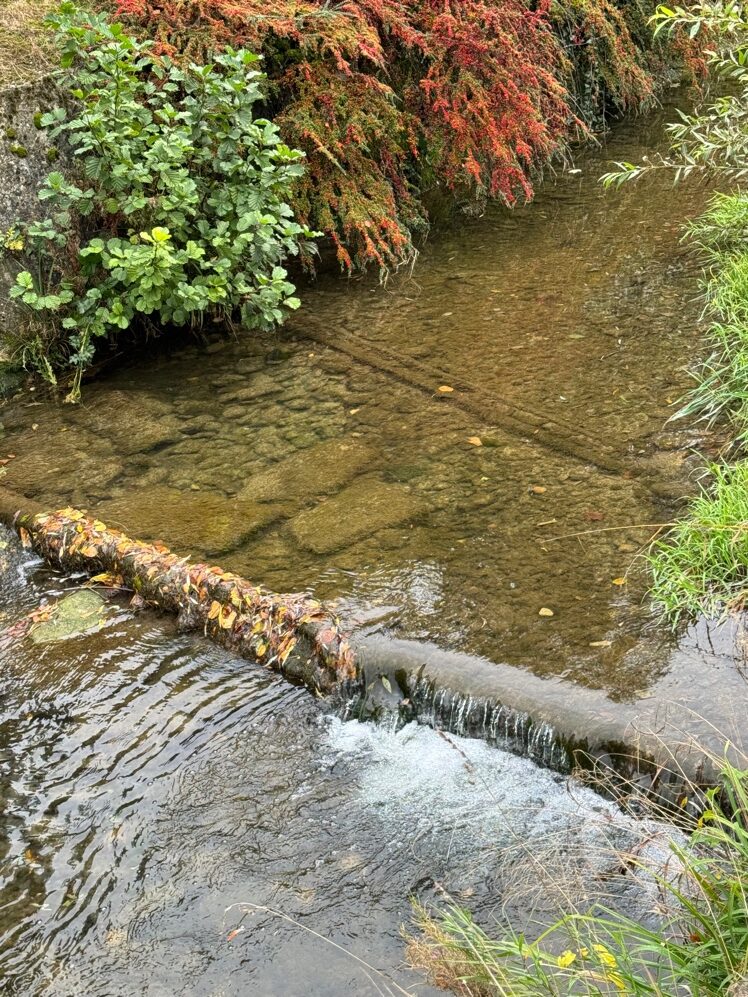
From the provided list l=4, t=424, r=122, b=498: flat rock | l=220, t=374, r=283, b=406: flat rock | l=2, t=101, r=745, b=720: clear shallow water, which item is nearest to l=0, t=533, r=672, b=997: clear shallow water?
l=2, t=101, r=745, b=720: clear shallow water

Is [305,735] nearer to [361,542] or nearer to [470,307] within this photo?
[361,542]

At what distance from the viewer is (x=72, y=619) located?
3.91 metres

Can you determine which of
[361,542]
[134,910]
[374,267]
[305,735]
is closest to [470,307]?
[374,267]

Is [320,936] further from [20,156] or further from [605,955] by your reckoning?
[20,156]

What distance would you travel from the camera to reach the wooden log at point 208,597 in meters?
3.45

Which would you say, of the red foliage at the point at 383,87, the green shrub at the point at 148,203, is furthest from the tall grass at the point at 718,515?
the green shrub at the point at 148,203

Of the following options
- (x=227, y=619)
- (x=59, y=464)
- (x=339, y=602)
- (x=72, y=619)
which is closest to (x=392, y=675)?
(x=339, y=602)

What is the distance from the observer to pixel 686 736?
2.76 m

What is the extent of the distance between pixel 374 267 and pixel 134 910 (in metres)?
4.89

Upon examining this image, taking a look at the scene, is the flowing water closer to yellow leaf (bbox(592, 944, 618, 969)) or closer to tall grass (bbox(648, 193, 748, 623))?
tall grass (bbox(648, 193, 748, 623))

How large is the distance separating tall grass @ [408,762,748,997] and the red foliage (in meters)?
4.30

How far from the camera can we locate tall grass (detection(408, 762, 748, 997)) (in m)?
2.03

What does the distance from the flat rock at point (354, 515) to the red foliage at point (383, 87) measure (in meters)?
2.17

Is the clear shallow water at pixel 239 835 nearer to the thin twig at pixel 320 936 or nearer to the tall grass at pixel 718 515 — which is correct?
the thin twig at pixel 320 936
